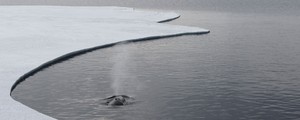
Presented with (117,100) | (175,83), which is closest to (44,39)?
(175,83)

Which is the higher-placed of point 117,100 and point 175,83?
point 117,100

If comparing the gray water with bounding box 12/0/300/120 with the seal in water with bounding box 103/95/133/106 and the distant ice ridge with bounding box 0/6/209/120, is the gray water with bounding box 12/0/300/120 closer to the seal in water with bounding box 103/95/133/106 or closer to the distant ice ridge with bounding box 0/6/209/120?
the seal in water with bounding box 103/95/133/106

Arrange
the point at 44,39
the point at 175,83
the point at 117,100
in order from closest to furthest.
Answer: the point at 117,100 < the point at 175,83 < the point at 44,39

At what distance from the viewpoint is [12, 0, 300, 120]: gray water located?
22.0m

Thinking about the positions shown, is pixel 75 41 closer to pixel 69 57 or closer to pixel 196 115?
pixel 69 57

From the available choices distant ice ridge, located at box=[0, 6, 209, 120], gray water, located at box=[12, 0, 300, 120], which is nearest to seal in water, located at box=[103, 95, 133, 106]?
gray water, located at box=[12, 0, 300, 120]

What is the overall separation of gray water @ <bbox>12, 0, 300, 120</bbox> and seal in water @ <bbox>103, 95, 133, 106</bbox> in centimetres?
51

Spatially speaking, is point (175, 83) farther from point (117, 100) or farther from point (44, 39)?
point (44, 39)

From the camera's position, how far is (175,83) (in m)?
27.7

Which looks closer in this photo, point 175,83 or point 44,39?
point 175,83

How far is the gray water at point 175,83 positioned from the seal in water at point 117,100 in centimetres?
51

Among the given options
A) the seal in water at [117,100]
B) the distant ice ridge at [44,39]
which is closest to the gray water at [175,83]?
the seal in water at [117,100]

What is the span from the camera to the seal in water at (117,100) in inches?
894

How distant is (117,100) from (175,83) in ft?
19.1
